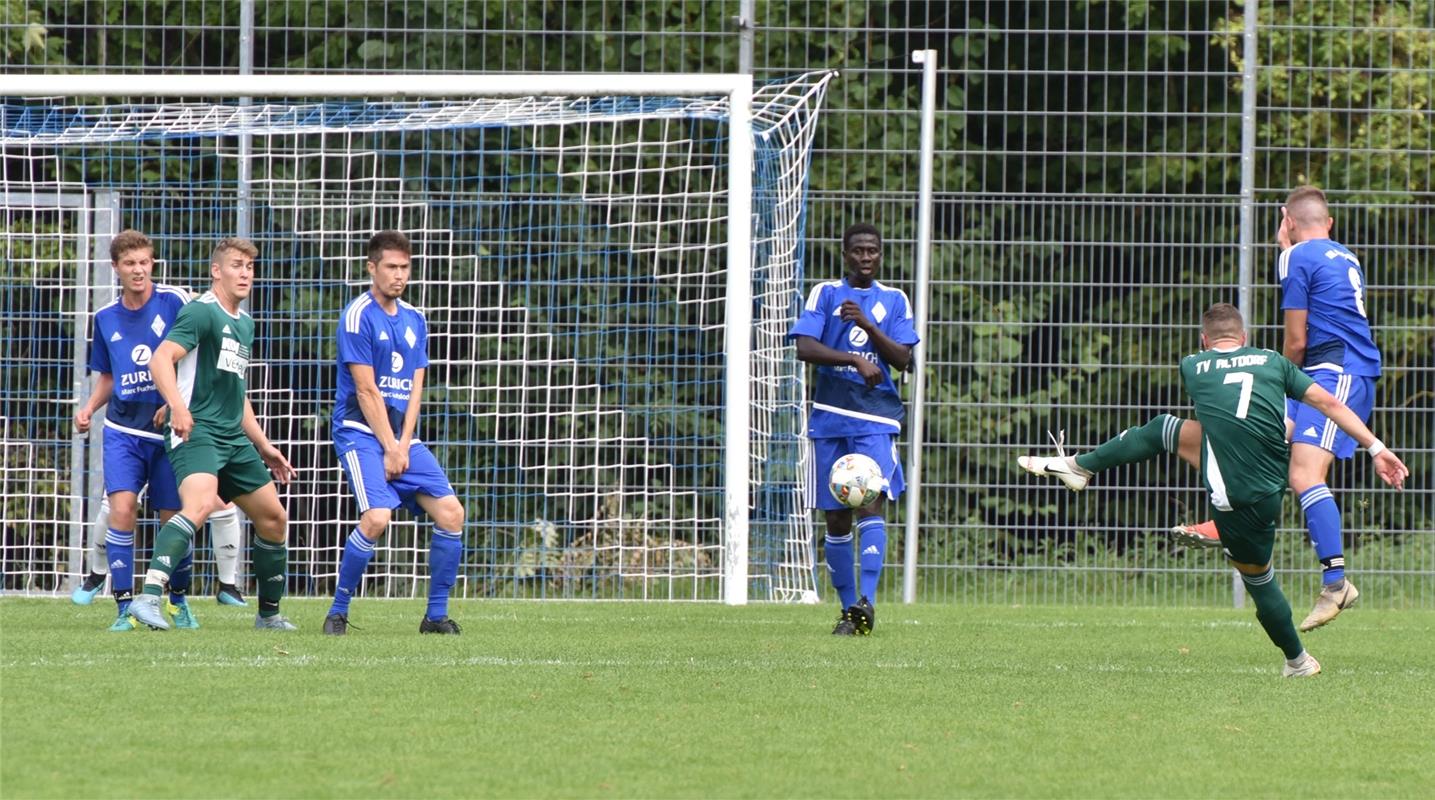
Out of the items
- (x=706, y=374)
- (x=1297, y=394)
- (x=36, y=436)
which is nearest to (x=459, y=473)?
(x=706, y=374)

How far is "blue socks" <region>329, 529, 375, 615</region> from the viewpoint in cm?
916

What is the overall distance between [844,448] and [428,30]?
18.0 feet

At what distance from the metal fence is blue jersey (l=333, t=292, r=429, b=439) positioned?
459cm

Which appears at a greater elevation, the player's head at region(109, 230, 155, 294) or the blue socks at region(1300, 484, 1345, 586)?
the player's head at region(109, 230, 155, 294)

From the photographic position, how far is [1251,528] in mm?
7629

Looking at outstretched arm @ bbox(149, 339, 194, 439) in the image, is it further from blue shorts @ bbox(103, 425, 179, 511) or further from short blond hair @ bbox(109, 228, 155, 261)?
blue shorts @ bbox(103, 425, 179, 511)

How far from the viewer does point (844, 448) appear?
391 inches

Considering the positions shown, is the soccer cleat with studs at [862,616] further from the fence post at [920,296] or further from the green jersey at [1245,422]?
the fence post at [920,296]

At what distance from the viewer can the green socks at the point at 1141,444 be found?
317 inches

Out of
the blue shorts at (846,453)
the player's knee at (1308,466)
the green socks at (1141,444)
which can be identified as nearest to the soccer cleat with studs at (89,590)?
the blue shorts at (846,453)

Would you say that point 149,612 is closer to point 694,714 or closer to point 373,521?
point 373,521

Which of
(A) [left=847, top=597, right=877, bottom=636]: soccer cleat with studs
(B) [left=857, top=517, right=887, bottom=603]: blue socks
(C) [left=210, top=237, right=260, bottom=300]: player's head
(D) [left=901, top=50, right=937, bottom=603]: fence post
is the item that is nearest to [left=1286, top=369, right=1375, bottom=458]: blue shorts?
(B) [left=857, top=517, right=887, bottom=603]: blue socks

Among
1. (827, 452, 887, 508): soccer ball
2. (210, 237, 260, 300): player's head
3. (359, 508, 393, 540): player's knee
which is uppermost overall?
(210, 237, 260, 300): player's head

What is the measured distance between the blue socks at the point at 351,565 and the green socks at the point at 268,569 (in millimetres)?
310
